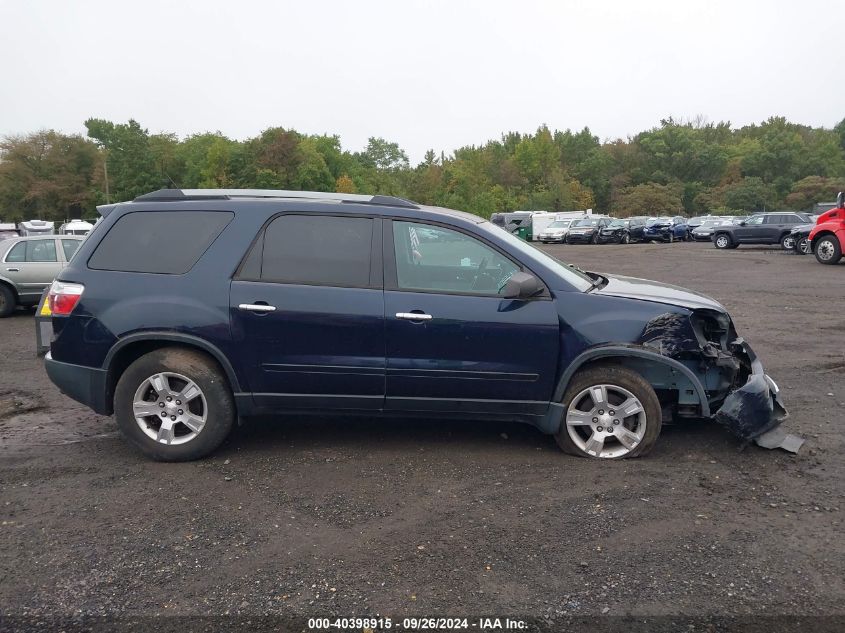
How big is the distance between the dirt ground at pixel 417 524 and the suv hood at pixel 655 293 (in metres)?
1.00

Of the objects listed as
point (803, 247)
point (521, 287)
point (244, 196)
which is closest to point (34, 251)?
point (244, 196)

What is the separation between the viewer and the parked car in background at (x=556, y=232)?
137ft

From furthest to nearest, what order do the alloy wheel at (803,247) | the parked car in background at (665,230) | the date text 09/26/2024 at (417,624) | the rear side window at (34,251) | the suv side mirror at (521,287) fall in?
the parked car in background at (665,230)
the alloy wheel at (803,247)
the rear side window at (34,251)
the suv side mirror at (521,287)
the date text 09/26/2024 at (417,624)

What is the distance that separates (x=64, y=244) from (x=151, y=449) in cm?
988

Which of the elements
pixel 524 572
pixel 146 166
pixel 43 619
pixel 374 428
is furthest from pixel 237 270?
pixel 146 166

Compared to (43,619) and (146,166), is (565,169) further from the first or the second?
(43,619)

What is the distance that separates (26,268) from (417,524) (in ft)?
37.5

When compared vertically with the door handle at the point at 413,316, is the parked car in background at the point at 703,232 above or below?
above

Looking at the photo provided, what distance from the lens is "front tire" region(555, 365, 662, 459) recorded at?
15.5ft

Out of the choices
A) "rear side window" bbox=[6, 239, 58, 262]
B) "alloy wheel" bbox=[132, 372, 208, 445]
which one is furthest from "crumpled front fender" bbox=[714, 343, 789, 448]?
"rear side window" bbox=[6, 239, 58, 262]

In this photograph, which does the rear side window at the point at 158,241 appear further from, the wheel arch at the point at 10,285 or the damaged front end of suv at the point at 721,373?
the wheel arch at the point at 10,285

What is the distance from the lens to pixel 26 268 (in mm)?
12648

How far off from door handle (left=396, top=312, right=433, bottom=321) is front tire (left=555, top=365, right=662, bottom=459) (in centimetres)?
107

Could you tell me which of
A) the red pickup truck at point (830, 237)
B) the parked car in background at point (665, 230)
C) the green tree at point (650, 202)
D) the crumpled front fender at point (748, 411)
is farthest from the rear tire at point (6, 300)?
the green tree at point (650, 202)
